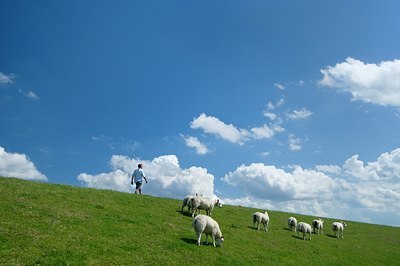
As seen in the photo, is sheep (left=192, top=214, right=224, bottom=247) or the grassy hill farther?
sheep (left=192, top=214, right=224, bottom=247)

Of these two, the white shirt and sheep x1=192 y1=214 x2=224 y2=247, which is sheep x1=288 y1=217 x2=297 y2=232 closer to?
the white shirt

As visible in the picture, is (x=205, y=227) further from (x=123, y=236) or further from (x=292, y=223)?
(x=292, y=223)

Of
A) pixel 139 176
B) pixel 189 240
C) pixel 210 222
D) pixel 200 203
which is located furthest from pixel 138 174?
pixel 210 222

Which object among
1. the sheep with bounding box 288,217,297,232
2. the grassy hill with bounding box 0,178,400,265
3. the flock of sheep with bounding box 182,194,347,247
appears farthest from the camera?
the sheep with bounding box 288,217,297,232

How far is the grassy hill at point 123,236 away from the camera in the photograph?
65.0 ft

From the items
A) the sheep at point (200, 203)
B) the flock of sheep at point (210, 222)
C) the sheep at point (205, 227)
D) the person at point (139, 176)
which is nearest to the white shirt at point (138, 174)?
the person at point (139, 176)

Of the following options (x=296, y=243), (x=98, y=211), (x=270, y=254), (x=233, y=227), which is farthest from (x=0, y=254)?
(x=296, y=243)

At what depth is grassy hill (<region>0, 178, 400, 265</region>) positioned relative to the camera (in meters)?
19.8

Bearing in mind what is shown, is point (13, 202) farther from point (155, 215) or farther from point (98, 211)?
point (155, 215)

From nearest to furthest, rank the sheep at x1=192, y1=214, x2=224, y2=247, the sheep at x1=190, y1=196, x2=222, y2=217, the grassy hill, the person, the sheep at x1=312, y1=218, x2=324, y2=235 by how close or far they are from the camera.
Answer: the grassy hill → the sheep at x1=192, y1=214, x2=224, y2=247 → the sheep at x1=190, y1=196, x2=222, y2=217 → the person → the sheep at x1=312, y1=218, x2=324, y2=235

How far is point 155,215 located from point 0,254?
15.8 metres

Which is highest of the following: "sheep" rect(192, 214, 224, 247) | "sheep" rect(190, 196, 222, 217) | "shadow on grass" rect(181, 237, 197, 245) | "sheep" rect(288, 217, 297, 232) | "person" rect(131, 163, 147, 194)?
"person" rect(131, 163, 147, 194)

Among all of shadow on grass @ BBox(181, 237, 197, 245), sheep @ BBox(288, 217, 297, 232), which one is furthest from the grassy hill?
sheep @ BBox(288, 217, 297, 232)

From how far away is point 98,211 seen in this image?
29156mm
